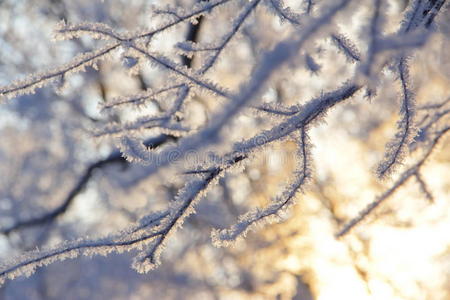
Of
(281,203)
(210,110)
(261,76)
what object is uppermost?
(210,110)

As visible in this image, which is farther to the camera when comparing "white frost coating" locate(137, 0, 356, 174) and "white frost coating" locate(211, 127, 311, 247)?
"white frost coating" locate(211, 127, 311, 247)

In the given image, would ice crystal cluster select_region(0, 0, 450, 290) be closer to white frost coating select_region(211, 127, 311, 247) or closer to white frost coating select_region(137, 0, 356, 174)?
white frost coating select_region(211, 127, 311, 247)

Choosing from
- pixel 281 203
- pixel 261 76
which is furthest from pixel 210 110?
pixel 261 76

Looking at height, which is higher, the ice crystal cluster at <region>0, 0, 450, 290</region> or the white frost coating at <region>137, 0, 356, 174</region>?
the ice crystal cluster at <region>0, 0, 450, 290</region>

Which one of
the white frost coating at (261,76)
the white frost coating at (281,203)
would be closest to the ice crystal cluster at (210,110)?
the white frost coating at (281,203)

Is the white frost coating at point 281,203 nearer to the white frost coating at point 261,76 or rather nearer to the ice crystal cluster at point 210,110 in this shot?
the ice crystal cluster at point 210,110

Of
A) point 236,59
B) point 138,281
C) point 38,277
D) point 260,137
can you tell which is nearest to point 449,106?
point 260,137

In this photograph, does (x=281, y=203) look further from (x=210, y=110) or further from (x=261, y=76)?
(x=261, y=76)

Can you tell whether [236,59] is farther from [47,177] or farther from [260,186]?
[47,177]

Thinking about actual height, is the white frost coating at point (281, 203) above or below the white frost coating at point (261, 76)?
above

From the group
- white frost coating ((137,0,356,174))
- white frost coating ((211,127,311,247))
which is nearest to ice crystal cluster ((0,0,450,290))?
white frost coating ((211,127,311,247))

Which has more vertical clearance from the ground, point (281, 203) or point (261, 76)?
point (281, 203)

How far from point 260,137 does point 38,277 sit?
7.53m

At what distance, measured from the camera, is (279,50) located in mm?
702
